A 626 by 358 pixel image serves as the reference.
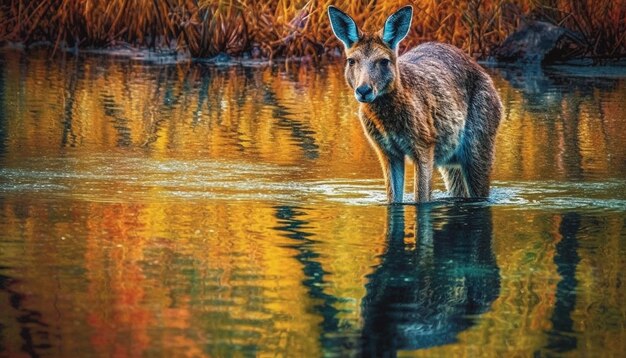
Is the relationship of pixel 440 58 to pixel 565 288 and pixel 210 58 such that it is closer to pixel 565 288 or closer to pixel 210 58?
pixel 565 288

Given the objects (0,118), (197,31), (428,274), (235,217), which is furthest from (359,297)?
(197,31)

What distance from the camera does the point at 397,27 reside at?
35.4 ft

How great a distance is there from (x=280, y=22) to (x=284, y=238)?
47.9 feet

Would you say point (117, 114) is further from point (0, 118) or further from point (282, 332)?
point (282, 332)

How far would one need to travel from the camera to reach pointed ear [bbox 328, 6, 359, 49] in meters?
10.7

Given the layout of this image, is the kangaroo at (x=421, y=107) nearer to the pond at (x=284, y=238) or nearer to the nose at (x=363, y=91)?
the nose at (x=363, y=91)

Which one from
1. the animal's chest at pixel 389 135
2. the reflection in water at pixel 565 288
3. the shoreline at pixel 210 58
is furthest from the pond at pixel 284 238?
the shoreline at pixel 210 58

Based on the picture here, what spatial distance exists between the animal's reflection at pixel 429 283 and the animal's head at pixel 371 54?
33.1 inches

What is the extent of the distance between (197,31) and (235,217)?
13754mm

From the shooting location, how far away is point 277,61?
24.0 meters

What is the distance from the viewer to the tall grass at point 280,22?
23062 mm

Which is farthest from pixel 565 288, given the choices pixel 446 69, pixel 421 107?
pixel 446 69

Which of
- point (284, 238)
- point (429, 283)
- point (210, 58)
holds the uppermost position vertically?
point (429, 283)

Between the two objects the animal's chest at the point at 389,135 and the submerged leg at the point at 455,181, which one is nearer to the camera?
the animal's chest at the point at 389,135
